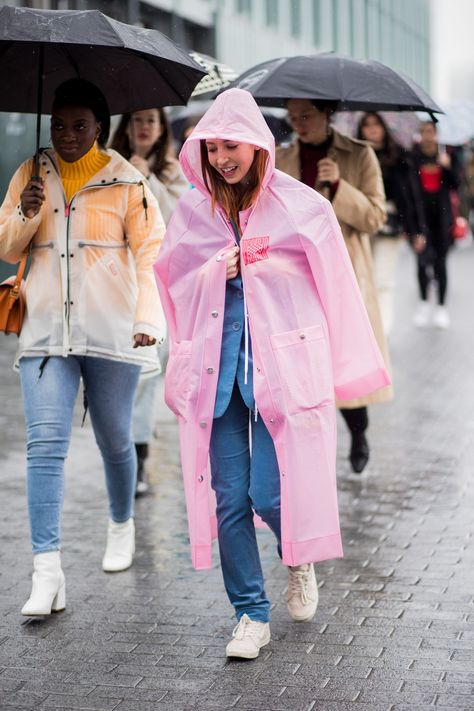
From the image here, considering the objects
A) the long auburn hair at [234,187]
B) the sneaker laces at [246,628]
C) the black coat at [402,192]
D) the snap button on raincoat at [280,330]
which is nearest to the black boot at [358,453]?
the snap button on raincoat at [280,330]

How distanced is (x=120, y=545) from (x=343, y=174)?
243 cm

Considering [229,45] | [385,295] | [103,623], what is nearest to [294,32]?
[229,45]

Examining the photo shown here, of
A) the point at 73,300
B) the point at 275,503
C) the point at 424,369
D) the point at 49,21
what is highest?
the point at 49,21

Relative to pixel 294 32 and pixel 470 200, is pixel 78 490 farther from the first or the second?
pixel 294 32

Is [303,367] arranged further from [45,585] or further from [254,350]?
[45,585]

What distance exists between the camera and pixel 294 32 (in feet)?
119

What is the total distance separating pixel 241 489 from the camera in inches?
195

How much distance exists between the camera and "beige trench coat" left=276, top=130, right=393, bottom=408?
7.18 metres

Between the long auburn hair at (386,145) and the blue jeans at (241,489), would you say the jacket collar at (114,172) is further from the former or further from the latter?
the long auburn hair at (386,145)

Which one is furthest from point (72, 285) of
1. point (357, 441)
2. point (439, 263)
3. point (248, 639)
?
point (439, 263)

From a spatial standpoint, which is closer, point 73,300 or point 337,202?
point 73,300

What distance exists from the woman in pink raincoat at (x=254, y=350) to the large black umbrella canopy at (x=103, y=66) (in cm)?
86

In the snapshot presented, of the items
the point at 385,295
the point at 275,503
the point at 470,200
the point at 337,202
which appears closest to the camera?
the point at 275,503

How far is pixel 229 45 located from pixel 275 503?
25871 millimetres
